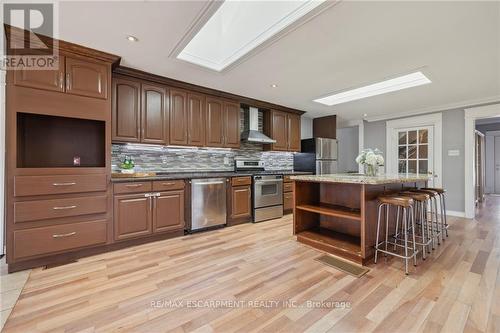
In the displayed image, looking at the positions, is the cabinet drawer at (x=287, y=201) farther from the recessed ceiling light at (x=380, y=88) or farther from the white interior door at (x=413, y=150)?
the white interior door at (x=413, y=150)

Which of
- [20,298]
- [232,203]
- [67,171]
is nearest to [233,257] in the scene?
[232,203]

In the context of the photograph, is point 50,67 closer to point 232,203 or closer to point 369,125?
point 232,203

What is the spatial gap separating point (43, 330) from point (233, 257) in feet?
5.10

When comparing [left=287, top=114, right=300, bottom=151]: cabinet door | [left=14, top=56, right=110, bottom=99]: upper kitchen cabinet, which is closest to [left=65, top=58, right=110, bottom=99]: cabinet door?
[left=14, top=56, right=110, bottom=99]: upper kitchen cabinet

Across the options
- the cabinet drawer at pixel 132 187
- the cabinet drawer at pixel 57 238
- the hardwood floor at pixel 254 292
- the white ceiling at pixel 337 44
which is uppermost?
the white ceiling at pixel 337 44

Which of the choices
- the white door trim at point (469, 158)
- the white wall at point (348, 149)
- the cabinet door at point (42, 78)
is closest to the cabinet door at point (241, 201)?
the cabinet door at point (42, 78)

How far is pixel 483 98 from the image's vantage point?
157 inches

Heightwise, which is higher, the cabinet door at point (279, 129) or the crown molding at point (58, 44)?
the crown molding at point (58, 44)

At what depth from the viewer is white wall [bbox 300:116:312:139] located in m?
5.75

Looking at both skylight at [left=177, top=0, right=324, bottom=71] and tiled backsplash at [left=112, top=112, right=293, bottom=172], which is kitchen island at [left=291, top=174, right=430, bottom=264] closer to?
skylight at [left=177, top=0, right=324, bottom=71]

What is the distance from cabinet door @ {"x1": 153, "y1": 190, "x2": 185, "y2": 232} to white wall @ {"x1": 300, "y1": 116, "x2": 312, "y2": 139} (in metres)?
3.71

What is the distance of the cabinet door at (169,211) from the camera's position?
2.92m

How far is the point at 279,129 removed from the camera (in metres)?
4.78

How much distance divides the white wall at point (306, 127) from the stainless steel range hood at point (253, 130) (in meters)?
1.63
